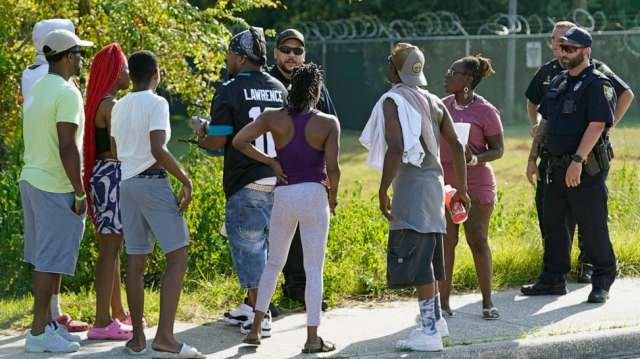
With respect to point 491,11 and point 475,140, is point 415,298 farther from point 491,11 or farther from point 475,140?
point 491,11

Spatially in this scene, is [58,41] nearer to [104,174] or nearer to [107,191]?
[104,174]

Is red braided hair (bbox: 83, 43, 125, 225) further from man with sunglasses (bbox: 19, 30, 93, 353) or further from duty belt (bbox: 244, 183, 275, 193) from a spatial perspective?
duty belt (bbox: 244, 183, 275, 193)

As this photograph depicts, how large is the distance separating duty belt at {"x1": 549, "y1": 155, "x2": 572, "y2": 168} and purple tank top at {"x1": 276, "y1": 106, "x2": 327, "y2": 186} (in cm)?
232

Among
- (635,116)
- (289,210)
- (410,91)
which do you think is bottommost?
(635,116)

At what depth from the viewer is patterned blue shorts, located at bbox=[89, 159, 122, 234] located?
5.96 meters

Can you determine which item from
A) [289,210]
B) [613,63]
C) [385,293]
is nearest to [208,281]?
[385,293]

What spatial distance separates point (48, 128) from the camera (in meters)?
5.75

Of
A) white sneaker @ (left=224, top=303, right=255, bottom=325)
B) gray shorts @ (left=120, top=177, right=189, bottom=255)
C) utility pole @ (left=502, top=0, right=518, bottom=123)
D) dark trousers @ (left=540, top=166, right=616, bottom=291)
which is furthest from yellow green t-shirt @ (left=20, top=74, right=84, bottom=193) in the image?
utility pole @ (left=502, top=0, right=518, bottom=123)

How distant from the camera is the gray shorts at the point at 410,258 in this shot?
5.78 meters

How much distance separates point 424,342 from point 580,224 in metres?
2.08

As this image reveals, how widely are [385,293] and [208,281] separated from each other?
1343 mm

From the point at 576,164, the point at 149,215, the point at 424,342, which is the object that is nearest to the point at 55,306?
the point at 149,215

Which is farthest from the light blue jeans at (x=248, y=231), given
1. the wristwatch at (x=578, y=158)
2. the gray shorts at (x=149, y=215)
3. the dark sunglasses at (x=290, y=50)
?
the wristwatch at (x=578, y=158)

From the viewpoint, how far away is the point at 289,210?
563 cm
